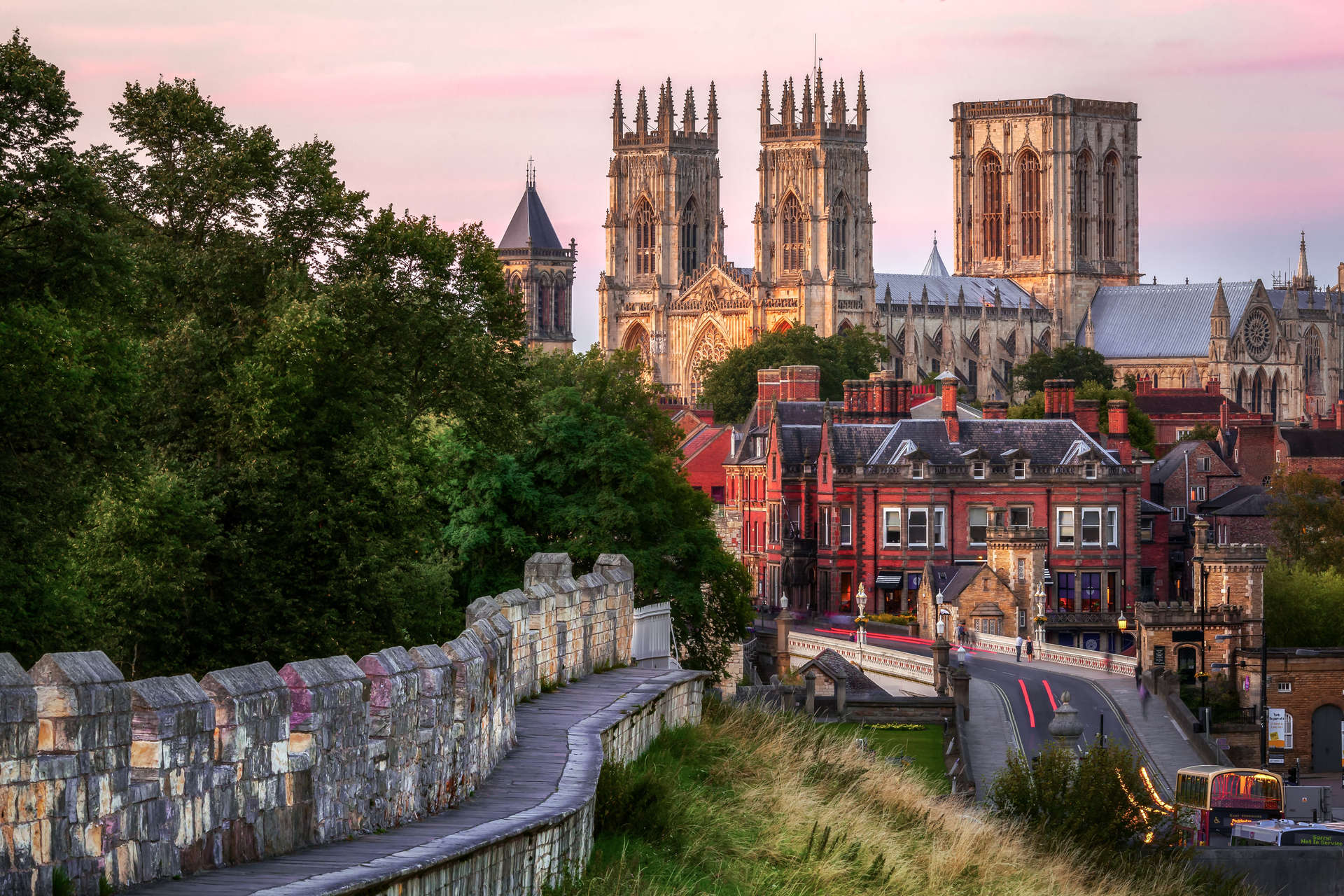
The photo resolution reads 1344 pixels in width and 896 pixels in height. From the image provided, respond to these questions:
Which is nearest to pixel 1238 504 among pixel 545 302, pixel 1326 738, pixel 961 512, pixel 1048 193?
pixel 961 512

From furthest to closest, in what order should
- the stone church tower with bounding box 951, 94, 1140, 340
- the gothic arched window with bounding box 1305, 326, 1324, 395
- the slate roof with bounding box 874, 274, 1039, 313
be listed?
1. the stone church tower with bounding box 951, 94, 1140, 340
2. the gothic arched window with bounding box 1305, 326, 1324, 395
3. the slate roof with bounding box 874, 274, 1039, 313

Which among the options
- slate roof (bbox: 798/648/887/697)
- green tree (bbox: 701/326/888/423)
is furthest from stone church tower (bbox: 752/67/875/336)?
slate roof (bbox: 798/648/887/697)

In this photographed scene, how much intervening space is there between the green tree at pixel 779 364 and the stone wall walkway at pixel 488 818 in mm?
106302

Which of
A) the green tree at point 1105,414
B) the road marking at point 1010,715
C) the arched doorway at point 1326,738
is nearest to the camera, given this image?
the road marking at point 1010,715

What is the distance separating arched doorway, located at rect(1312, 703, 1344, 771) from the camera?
6481 centimetres

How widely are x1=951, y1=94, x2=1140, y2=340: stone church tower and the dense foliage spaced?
488ft

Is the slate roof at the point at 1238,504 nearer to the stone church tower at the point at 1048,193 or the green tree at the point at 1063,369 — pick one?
the green tree at the point at 1063,369

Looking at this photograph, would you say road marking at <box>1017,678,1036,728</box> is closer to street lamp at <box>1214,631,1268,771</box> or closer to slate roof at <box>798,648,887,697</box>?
slate roof at <box>798,648,887,697</box>

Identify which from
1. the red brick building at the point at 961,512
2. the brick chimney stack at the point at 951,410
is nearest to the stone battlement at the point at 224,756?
the red brick building at the point at 961,512

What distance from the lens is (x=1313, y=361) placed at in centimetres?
18375

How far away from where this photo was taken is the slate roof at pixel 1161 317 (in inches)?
6826

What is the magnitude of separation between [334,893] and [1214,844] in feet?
107

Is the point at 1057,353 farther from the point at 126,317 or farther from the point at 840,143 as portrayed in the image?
the point at 126,317

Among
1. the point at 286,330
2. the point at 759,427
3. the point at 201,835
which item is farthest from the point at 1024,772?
the point at 759,427
